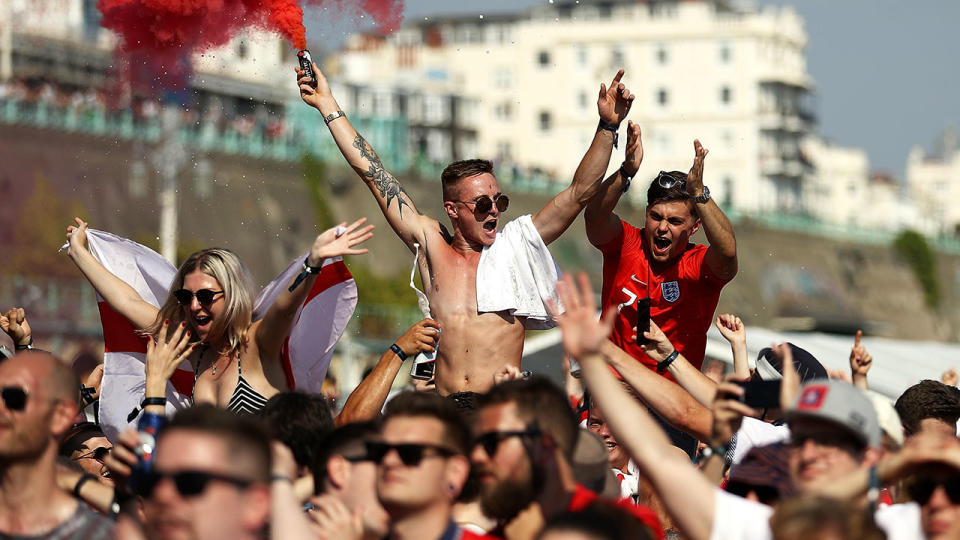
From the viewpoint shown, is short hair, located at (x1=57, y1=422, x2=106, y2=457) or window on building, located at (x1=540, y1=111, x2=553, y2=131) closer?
short hair, located at (x1=57, y1=422, x2=106, y2=457)

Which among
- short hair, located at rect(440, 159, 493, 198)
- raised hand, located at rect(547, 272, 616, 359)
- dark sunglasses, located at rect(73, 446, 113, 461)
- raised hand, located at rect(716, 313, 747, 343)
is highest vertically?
short hair, located at rect(440, 159, 493, 198)

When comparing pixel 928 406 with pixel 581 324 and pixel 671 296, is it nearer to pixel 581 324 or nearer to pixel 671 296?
pixel 671 296

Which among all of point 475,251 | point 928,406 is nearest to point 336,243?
point 475,251

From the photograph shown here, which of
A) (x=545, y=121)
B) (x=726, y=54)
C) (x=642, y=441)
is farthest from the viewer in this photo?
(x=726, y=54)

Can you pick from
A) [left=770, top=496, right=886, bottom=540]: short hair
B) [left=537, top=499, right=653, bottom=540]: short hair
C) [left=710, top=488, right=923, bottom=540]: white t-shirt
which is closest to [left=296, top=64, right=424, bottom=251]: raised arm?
[left=710, top=488, right=923, bottom=540]: white t-shirt

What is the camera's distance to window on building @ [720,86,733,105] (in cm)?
10469

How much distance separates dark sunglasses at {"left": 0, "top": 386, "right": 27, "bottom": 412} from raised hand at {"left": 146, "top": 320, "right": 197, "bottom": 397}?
75 cm

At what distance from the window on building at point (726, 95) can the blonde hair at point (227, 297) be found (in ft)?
325

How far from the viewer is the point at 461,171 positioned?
8.34 meters

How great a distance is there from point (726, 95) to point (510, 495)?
101693 mm

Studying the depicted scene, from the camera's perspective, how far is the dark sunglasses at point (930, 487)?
5.09 meters

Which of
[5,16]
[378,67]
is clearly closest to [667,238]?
[5,16]

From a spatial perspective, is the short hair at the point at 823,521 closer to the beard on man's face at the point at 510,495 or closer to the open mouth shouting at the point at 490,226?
the beard on man's face at the point at 510,495

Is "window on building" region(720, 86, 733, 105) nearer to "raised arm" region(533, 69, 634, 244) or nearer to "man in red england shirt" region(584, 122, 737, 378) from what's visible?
"man in red england shirt" region(584, 122, 737, 378)
